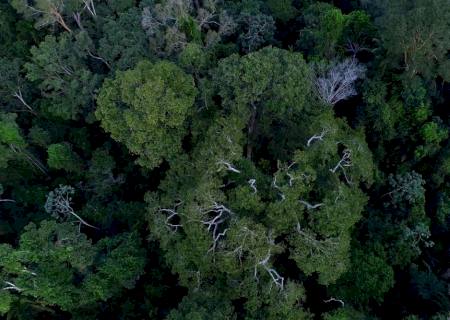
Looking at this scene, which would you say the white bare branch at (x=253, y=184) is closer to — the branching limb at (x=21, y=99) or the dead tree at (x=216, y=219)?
the dead tree at (x=216, y=219)

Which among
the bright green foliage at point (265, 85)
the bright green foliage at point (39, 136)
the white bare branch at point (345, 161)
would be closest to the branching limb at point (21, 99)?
the bright green foliage at point (39, 136)

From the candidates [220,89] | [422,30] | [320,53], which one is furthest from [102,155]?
[422,30]

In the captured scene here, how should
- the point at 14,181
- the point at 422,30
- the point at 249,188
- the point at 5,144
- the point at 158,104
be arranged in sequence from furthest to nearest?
the point at 14,181, the point at 5,144, the point at 422,30, the point at 158,104, the point at 249,188

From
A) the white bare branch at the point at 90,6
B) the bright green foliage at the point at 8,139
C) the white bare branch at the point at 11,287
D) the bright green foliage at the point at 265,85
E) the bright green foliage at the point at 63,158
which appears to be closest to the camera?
the white bare branch at the point at 11,287

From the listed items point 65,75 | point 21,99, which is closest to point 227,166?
point 65,75

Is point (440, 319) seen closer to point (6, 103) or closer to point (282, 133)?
point (282, 133)

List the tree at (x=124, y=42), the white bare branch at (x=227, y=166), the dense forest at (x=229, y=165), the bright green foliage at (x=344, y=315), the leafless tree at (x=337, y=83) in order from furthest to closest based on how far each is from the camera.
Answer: the tree at (x=124, y=42) → the leafless tree at (x=337, y=83) → the white bare branch at (x=227, y=166) → the bright green foliage at (x=344, y=315) → the dense forest at (x=229, y=165)
